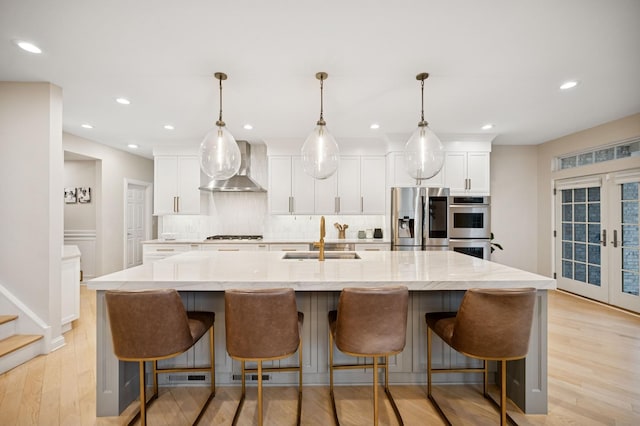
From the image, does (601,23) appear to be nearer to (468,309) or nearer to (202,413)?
(468,309)

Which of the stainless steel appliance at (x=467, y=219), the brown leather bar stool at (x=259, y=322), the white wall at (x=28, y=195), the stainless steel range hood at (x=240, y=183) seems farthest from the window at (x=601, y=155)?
the white wall at (x=28, y=195)

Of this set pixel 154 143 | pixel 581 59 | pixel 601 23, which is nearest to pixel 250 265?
pixel 601 23

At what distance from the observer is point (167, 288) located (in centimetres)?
173

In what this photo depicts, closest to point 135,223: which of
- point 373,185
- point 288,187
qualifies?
point 288,187

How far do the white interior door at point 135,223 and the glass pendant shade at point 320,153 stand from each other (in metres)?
4.99

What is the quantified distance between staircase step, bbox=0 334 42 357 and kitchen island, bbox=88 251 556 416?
1315 mm

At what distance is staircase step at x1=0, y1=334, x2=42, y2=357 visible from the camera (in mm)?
2463

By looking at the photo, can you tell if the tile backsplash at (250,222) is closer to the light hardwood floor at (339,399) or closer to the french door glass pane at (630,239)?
the light hardwood floor at (339,399)

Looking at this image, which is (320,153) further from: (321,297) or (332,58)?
(321,297)

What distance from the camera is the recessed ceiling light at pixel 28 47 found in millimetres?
2166

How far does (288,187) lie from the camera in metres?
4.84

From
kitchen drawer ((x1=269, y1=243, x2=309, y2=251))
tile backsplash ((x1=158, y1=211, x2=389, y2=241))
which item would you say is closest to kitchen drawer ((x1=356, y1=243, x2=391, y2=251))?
tile backsplash ((x1=158, y1=211, x2=389, y2=241))

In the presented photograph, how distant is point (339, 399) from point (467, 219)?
3.43 metres

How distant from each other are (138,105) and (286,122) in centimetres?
175
